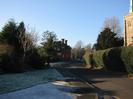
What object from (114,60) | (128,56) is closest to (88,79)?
(128,56)

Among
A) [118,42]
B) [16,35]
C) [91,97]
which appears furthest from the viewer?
[118,42]

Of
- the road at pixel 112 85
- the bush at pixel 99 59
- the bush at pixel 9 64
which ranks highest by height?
the bush at pixel 99 59

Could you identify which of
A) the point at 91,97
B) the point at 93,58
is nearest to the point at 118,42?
the point at 93,58

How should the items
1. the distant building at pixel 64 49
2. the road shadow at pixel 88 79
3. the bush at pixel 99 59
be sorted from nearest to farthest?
the road shadow at pixel 88 79
the bush at pixel 99 59
the distant building at pixel 64 49

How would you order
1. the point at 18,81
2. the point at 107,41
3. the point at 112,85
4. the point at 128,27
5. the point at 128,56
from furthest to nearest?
1. the point at 107,41
2. the point at 128,27
3. the point at 128,56
4. the point at 18,81
5. the point at 112,85

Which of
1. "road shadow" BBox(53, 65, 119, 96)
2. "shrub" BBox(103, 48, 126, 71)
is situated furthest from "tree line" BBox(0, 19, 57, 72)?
"shrub" BBox(103, 48, 126, 71)

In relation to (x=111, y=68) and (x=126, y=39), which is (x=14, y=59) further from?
(x=126, y=39)

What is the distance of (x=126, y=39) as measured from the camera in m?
61.3

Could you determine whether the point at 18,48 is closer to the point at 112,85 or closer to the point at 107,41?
the point at 107,41

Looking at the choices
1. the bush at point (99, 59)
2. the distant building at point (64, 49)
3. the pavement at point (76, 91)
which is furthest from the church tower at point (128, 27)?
the distant building at point (64, 49)

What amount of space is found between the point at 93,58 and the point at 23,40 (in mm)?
14191

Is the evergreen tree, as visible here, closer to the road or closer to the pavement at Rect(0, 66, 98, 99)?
the road

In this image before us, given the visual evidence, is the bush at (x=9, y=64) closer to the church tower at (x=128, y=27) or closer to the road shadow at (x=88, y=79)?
the road shadow at (x=88, y=79)

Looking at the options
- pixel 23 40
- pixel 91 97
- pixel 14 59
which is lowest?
pixel 91 97
